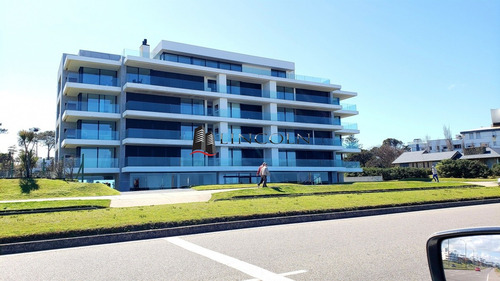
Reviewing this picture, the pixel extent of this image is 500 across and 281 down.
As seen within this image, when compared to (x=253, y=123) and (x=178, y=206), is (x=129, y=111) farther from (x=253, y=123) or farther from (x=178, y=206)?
(x=178, y=206)

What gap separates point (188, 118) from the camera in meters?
38.9

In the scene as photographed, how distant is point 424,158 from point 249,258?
75.3m

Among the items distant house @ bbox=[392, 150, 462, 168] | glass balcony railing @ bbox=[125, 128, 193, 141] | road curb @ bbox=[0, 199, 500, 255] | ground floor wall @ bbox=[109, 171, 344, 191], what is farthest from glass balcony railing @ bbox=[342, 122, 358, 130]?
road curb @ bbox=[0, 199, 500, 255]

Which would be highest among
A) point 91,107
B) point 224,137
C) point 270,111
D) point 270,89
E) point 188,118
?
point 270,89

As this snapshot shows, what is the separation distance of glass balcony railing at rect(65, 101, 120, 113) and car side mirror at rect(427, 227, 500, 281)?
37.4 metres

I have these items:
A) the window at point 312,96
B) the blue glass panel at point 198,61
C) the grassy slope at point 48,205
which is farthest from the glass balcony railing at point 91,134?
the window at point 312,96

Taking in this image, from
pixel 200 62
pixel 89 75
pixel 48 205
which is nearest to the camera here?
pixel 48 205

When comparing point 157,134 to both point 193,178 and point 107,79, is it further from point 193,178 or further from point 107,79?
point 107,79

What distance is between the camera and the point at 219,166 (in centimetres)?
3972

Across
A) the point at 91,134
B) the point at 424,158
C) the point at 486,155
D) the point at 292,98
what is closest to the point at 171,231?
the point at 91,134

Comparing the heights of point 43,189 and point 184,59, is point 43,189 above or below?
below

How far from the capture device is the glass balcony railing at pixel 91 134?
3491cm

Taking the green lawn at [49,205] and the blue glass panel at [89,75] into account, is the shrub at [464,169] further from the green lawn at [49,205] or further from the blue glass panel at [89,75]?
the green lawn at [49,205]

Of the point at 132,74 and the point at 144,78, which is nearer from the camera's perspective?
the point at 144,78
